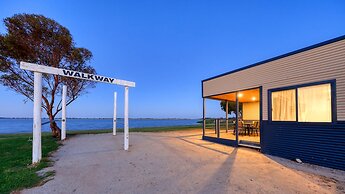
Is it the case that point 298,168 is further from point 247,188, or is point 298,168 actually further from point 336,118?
point 247,188

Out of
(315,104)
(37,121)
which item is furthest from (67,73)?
(315,104)

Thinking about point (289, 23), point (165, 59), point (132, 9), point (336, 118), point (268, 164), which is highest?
point (132, 9)

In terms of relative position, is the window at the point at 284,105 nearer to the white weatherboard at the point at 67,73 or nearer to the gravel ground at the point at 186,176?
the gravel ground at the point at 186,176

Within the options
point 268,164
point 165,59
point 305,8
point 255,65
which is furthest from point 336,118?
point 165,59

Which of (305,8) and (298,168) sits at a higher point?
(305,8)

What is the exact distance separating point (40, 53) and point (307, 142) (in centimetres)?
1353

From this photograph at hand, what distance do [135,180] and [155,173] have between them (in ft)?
2.07

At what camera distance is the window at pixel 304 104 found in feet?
17.6

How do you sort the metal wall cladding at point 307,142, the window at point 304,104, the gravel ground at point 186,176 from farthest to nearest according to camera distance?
1. the window at point 304,104
2. the metal wall cladding at point 307,142
3. the gravel ground at point 186,176

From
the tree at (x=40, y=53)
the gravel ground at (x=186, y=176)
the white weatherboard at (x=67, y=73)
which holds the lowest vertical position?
the gravel ground at (x=186, y=176)

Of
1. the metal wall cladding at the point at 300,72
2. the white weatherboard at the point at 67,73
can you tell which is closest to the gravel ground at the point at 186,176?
the metal wall cladding at the point at 300,72

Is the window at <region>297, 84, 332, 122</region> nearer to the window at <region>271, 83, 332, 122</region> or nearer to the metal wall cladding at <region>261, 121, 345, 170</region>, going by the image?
the window at <region>271, 83, 332, 122</region>

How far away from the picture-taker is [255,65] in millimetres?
7742

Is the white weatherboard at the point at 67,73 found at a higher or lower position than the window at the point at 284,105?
higher
